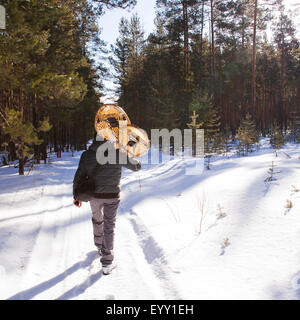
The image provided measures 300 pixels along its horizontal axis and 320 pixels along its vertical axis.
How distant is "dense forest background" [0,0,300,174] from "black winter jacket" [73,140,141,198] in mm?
6342

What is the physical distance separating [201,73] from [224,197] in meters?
23.1

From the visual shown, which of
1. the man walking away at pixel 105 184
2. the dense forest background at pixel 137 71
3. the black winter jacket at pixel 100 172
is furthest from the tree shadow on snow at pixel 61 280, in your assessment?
the dense forest background at pixel 137 71

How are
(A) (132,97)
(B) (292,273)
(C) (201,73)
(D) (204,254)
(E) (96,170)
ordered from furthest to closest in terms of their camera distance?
(A) (132,97) < (C) (201,73) < (D) (204,254) < (E) (96,170) < (B) (292,273)

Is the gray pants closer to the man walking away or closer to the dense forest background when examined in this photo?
the man walking away

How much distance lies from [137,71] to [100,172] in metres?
29.3

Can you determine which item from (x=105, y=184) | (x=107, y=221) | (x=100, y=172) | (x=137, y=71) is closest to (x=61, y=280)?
(x=107, y=221)

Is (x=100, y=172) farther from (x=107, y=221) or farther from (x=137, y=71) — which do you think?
(x=137, y=71)

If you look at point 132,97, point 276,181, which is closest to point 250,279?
point 276,181

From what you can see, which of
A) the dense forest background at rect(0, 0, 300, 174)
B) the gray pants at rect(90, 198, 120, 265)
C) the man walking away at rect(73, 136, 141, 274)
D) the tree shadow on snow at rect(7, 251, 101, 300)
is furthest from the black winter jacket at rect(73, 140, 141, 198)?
the dense forest background at rect(0, 0, 300, 174)

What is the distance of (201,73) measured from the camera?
26.4m

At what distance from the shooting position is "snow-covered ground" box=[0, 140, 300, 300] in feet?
9.84

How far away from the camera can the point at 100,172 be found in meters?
3.57

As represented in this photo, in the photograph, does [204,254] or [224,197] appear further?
[224,197]
